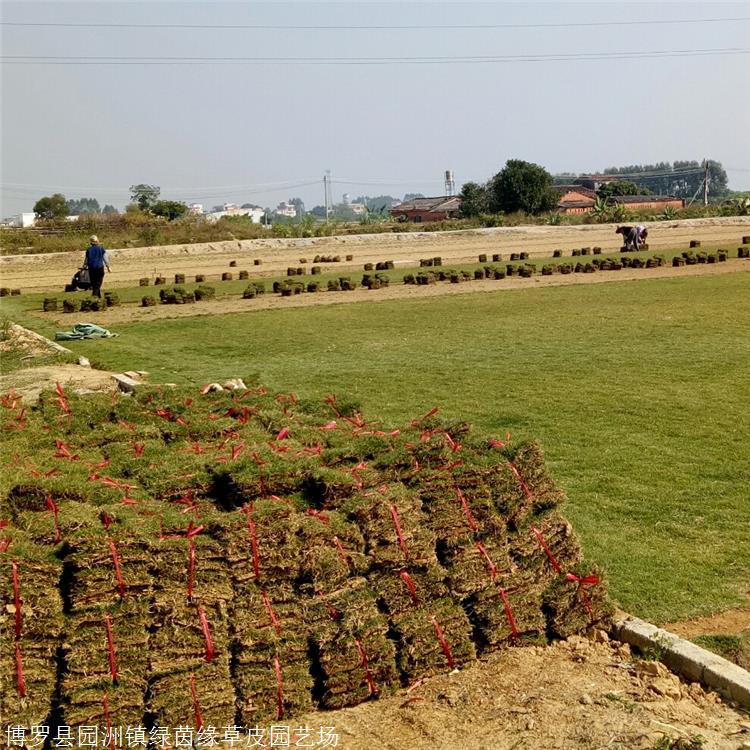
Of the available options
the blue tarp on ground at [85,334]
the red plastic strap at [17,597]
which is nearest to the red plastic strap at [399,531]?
the red plastic strap at [17,597]

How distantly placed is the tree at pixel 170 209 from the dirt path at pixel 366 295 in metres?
45.0

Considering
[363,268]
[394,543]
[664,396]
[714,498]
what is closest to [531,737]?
[394,543]

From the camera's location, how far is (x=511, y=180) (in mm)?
94375

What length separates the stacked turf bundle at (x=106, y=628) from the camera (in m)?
5.44

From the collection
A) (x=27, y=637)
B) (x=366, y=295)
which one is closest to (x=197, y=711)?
(x=27, y=637)

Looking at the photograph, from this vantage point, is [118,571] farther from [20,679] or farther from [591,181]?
[591,181]

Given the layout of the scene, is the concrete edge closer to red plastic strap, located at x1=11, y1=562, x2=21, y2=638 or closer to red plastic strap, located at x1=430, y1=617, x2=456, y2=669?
red plastic strap, located at x1=430, y1=617, x2=456, y2=669

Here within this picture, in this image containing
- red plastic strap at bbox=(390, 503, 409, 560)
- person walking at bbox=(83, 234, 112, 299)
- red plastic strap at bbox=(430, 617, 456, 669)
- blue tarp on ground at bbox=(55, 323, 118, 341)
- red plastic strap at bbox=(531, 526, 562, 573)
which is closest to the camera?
red plastic strap at bbox=(430, 617, 456, 669)

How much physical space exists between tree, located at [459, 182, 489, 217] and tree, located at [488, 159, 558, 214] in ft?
6.11

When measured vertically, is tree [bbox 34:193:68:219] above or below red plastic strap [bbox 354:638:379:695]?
above

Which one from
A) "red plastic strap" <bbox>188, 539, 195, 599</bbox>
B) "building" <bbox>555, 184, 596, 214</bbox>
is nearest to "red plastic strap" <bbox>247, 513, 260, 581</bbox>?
"red plastic strap" <bbox>188, 539, 195, 599</bbox>

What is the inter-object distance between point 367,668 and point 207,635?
1.12 metres

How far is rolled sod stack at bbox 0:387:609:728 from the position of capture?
555 centimetres

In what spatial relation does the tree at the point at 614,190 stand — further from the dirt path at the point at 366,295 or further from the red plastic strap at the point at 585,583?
the red plastic strap at the point at 585,583
